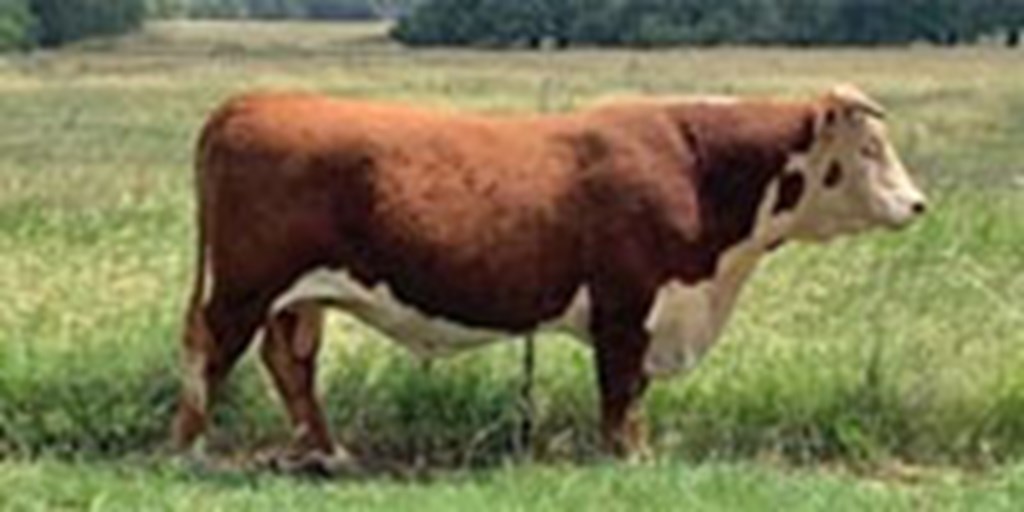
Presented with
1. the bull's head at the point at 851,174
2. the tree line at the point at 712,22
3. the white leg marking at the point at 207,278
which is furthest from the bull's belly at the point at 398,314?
the tree line at the point at 712,22

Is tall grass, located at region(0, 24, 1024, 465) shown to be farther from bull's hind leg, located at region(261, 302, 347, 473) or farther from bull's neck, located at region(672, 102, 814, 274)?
bull's neck, located at region(672, 102, 814, 274)

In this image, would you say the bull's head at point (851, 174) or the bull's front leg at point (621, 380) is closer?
the bull's front leg at point (621, 380)

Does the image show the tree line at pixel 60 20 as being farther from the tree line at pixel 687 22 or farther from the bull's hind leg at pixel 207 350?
the bull's hind leg at pixel 207 350

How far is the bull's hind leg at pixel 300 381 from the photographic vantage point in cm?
746

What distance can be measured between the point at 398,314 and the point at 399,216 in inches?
13.5

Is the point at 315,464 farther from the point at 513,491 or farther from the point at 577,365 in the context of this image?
the point at 577,365

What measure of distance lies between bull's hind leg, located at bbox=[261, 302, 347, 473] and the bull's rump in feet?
0.91

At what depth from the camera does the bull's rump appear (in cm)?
724

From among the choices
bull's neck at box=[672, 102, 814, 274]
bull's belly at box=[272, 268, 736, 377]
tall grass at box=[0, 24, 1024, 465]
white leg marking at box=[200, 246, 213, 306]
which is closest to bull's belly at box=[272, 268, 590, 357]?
bull's belly at box=[272, 268, 736, 377]

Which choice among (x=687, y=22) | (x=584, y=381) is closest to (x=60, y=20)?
(x=687, y=22)

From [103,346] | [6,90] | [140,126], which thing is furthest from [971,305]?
[6,90]

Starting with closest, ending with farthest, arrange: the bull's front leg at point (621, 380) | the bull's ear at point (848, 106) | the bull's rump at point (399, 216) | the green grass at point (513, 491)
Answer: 1. the green grass at point (513, 491)
2. the bull's rump at point (399, 216)
3. the bull's front leg at point (621, 380)
4. the bull's ear at point (848, 106)

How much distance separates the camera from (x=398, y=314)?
7.32 m

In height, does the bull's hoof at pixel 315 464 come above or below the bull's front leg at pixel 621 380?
below
